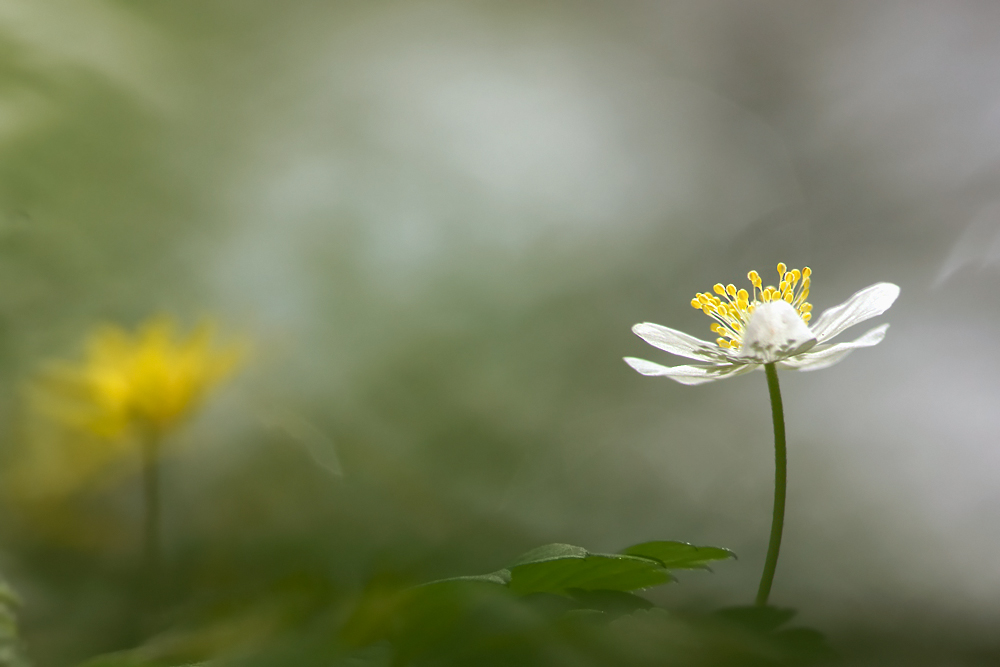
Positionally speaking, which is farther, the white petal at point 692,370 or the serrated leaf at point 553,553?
the white petal at point 692,370

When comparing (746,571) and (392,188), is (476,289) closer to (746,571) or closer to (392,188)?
(392,188)

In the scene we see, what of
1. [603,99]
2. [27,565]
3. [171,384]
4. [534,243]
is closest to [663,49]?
[603,99]

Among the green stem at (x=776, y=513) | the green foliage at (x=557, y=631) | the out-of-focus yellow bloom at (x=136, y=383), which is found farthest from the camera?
the out-of-focus yellow bloom at (x=136, y=383)

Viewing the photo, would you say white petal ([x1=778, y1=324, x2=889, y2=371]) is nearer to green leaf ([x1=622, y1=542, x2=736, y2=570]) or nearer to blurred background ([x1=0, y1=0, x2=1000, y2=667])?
green leaf ([x1=622, y1=542, x2=736, y2=570])

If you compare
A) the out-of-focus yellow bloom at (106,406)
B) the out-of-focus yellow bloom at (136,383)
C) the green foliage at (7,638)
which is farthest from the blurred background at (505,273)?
the green foliage at (7,638)

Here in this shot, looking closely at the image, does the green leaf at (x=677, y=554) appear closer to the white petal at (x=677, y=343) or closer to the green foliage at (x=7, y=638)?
the white petal at (x=677, y=343)

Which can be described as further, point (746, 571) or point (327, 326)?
point (327, 326)

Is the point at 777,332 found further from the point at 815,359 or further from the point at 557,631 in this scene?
the point at 557,631
